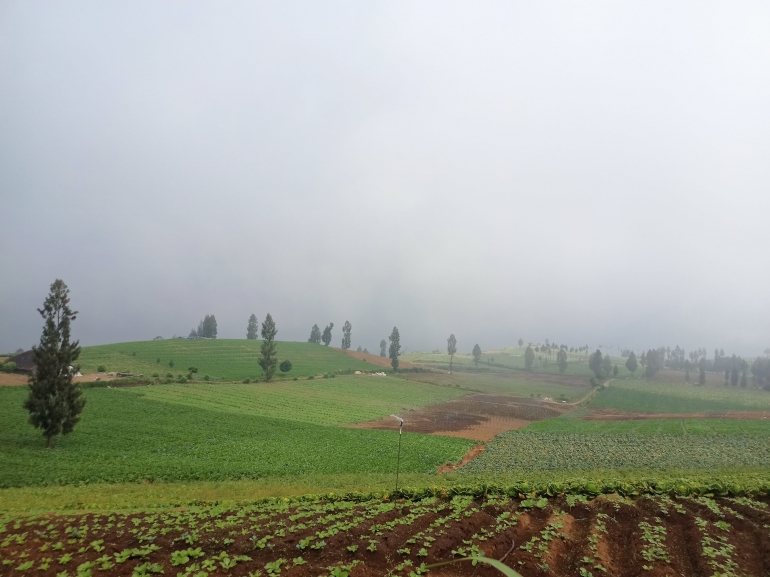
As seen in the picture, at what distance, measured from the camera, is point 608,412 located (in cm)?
7081

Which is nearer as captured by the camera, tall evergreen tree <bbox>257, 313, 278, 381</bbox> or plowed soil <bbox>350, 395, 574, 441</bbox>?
plowed soil <bbox>350, 395, 574, 441</bbox>

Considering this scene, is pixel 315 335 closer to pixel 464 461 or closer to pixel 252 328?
pixel 252 328

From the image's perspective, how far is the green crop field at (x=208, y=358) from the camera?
262 feet

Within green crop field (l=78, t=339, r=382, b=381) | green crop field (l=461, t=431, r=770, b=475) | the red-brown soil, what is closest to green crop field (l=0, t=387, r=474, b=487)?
green crop field (l=461, t=431, r=770, b=475)

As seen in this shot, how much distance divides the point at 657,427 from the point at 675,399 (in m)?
43.5

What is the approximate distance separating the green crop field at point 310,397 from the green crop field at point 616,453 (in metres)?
20.8

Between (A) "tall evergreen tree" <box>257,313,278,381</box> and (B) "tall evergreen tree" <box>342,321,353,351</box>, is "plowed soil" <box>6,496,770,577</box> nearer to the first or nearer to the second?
(A) "tall evergreen tree" <box>257,313,278,381</box>

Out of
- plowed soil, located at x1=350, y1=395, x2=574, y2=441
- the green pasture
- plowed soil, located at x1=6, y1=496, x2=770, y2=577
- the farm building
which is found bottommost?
the green pasture

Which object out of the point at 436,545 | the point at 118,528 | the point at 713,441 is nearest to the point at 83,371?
the point at 118,528

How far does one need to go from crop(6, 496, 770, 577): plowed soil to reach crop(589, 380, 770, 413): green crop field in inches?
2835

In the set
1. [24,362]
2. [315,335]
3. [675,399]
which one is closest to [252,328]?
[315,335]

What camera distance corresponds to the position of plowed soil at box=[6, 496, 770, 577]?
30.3 ft

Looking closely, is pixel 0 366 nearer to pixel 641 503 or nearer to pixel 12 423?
pixel 12 423

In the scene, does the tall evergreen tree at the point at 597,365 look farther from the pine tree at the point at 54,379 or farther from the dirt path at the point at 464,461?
the pine tree at the point at 54,379
